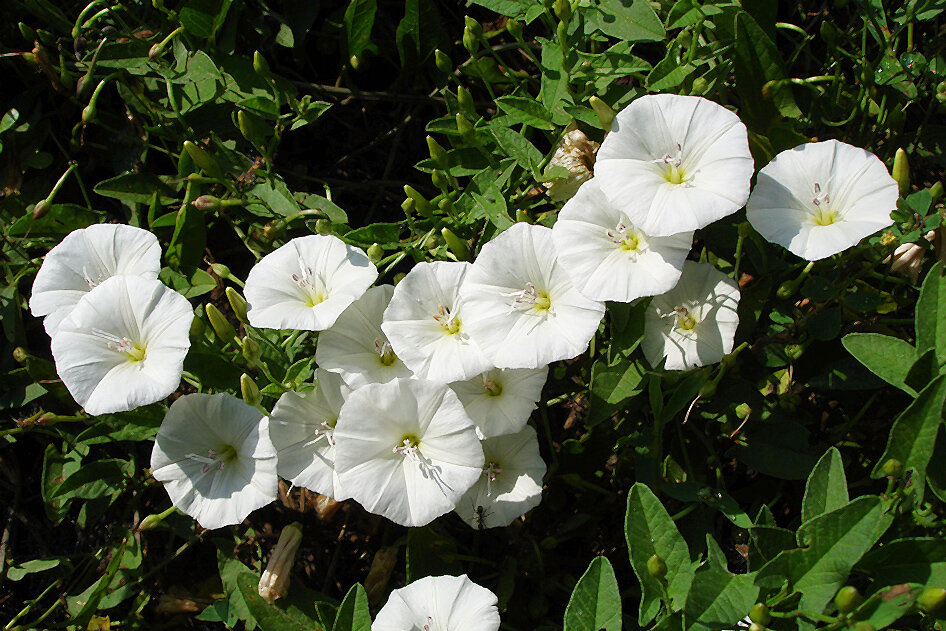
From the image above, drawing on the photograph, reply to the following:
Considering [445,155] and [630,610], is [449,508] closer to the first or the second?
[630,610]

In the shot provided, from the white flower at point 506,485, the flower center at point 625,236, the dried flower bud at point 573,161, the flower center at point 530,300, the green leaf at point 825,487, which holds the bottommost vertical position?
the white flower at point 506,485

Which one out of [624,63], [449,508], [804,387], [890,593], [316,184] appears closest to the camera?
[890,593]

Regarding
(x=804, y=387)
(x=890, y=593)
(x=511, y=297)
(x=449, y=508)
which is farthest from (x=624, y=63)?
(x=890, y=593)

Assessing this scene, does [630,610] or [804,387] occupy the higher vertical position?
[804,387]

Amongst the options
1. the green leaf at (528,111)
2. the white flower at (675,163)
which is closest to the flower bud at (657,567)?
the white flower at (675,163)

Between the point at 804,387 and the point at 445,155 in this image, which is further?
the point at 804,387

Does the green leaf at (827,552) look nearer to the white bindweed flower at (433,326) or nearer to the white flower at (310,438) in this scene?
the white bindweed flower at (433,326)
